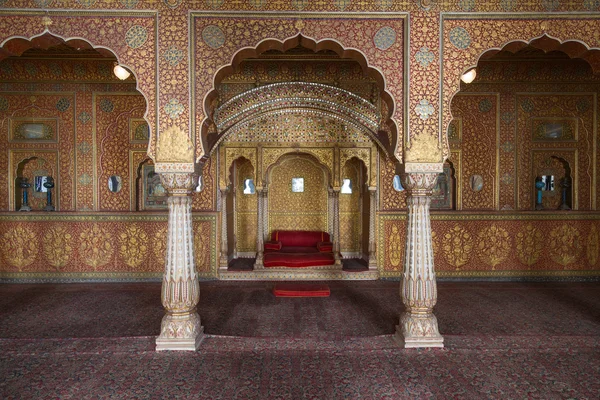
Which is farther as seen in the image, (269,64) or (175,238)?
(269,64)

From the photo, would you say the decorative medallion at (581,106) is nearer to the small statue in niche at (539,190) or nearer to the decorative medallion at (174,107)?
the small statue in niche at (539,190)

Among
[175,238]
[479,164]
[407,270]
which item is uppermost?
[479,164]

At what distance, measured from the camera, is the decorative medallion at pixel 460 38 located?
4805 mm

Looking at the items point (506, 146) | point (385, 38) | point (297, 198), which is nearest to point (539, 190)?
point (506, 146)

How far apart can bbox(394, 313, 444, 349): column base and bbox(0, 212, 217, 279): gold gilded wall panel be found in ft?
16.7

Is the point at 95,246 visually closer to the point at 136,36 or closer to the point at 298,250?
the point at 298,250

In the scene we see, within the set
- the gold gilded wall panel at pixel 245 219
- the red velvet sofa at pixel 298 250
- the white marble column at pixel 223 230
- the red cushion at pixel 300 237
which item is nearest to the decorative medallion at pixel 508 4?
the red velvet sofa at pixel 298 250

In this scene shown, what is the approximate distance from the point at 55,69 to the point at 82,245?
11.1ft

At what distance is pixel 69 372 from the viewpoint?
4.23 m

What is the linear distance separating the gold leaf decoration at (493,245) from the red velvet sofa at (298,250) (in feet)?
9.67

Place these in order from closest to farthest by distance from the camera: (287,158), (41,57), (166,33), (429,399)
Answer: (429,399) < (166,33) < (41,57) < (287,158)

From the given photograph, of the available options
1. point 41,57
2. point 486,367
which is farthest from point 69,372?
point 41,57

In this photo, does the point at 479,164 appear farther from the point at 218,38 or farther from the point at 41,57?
the point at 41,57

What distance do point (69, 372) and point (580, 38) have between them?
6.59m
